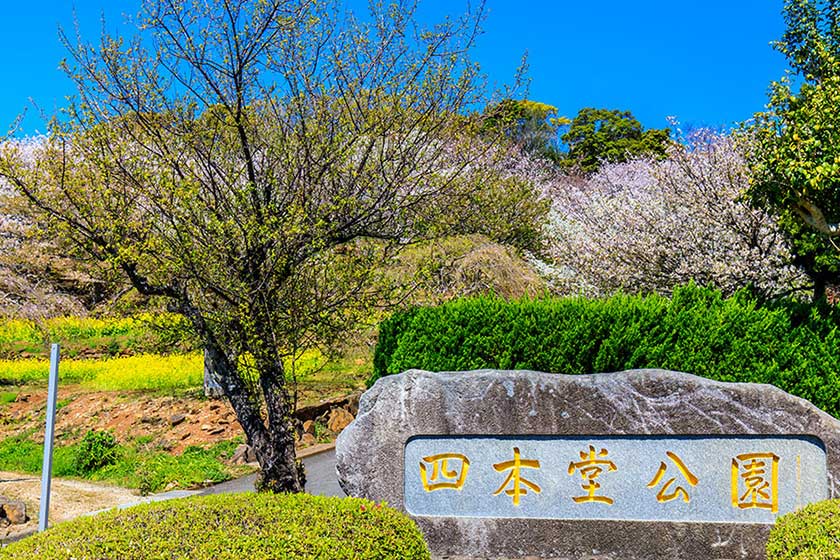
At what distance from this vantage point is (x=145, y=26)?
5.92m

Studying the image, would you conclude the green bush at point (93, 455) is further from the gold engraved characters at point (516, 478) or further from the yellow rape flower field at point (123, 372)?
the gold engraved characters at point (516, 478)

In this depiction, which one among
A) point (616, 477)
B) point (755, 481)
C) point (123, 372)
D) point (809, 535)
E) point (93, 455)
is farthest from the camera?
point (123, 372)

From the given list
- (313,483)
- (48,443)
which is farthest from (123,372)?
(48,443)

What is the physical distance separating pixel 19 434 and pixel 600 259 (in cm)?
912

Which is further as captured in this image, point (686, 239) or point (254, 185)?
point (686, 239)

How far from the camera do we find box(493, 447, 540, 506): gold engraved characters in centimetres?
551

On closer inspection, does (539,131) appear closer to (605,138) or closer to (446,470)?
(605,138)

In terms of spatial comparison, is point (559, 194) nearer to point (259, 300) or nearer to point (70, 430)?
point (70, 430)

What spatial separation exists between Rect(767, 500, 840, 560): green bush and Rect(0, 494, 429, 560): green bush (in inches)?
75.3

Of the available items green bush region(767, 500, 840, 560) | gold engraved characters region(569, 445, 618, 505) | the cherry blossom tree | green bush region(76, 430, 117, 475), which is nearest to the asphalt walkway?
green bush region(76, 430, 117, 475)

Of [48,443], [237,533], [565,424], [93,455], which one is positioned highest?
[565,424]

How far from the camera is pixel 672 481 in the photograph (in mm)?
5355

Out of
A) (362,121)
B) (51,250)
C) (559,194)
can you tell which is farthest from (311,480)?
(559,194)

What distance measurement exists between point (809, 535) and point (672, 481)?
4.37ft
